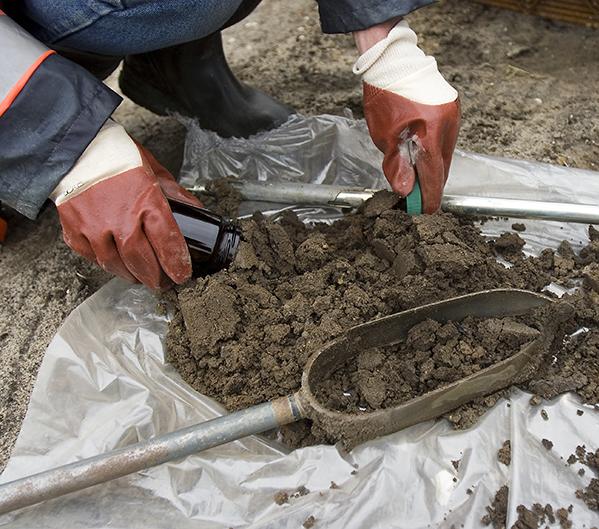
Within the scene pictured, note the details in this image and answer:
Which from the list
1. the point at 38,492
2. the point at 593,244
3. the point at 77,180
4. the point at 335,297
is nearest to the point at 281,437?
the point at 335,297

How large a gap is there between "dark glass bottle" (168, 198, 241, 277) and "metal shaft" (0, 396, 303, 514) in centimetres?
40

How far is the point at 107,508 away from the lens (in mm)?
1165

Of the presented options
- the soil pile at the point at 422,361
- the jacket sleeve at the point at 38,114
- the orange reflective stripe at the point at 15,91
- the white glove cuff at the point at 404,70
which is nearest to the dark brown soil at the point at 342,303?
the soil pile at the point at 422,361

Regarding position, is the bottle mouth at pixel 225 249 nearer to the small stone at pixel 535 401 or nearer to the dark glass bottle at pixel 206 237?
the dark glass bottle at pixel 206 237

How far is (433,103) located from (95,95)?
0.76 meters

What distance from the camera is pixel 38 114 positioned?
122 centimetres

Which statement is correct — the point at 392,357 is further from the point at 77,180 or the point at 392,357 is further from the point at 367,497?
the point at 77,180

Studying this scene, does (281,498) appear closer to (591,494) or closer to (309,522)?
(309,522)

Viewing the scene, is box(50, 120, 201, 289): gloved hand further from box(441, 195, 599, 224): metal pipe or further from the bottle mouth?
box(441, 195, 599, 224): metal pipe

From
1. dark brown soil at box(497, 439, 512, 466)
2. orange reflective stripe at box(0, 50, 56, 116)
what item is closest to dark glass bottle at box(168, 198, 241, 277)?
orange reflective stripe at box(0, 50, 56, 116)

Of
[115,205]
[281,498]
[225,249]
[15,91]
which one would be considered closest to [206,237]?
[225,249]

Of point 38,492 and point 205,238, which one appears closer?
point 38,492

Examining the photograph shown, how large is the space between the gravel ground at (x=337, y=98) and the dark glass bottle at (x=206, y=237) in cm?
38

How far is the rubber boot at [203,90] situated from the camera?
1919 mm
